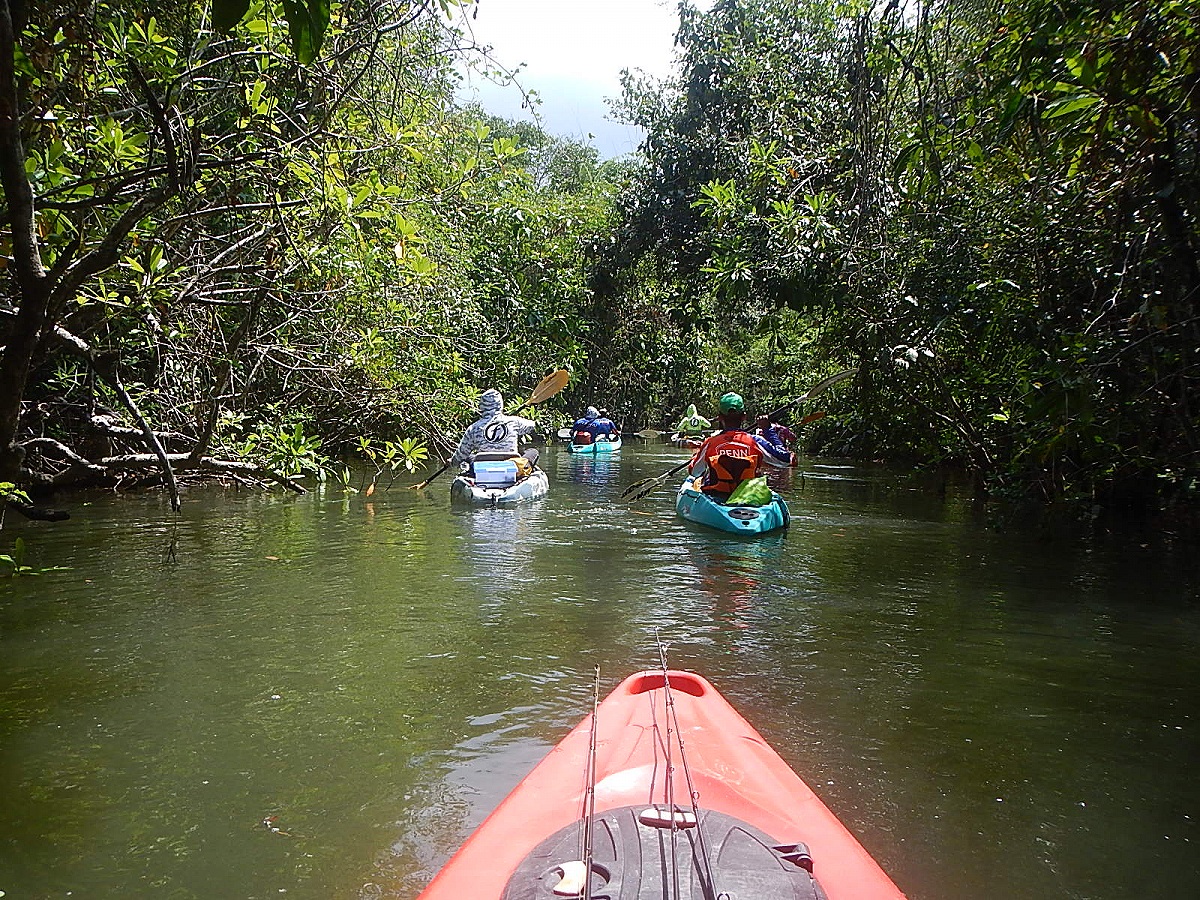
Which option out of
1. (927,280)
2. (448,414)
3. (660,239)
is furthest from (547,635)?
(660,239)

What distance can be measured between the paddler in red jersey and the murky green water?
103 centimetres

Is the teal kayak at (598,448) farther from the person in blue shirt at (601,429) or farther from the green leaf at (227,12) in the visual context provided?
the green leaf at (227,12)

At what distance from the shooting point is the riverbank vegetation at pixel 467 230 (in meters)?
3.57

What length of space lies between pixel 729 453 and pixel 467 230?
7582 millimetres

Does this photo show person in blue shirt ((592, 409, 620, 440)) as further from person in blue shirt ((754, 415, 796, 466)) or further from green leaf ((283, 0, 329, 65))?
green leaf ((283, 0, 329, 65))

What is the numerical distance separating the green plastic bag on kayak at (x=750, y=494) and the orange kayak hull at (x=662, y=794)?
6077 mm

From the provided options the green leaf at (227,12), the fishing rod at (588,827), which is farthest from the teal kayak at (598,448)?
the green leaf at (227,12)

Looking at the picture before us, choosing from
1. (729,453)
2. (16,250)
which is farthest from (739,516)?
(16,250)

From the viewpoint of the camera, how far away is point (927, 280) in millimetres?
8023

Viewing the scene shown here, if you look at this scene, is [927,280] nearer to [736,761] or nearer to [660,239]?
[736,761]

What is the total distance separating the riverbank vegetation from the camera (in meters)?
3.57

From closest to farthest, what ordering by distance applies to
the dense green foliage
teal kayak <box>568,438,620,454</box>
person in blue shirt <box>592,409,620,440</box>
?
1. the dense green foliage
2. teal kayak <box>568,438,620,454</box>
3. person in blue shirt <box>592,409,620,440</box>

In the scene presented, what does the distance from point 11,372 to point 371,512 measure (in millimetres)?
7153

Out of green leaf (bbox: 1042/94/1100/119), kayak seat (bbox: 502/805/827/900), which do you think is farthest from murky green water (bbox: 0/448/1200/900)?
green leaf (bbox: 1042/94/1100/119)
